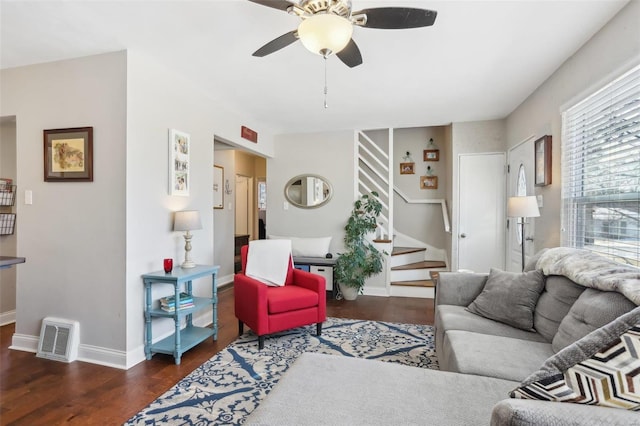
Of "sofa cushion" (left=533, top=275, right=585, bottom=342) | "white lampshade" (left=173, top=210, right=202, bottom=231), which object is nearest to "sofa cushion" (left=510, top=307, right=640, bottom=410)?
"sofa cushion" (left=533, top=275, right=585, bottom=342)

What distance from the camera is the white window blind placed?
1.89 metres

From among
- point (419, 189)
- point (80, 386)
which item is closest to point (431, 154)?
point (419, 189)

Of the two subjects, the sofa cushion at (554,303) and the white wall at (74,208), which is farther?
the white wall at (74,208)

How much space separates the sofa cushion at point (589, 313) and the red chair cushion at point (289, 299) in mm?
1837

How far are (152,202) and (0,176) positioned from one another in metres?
2.23

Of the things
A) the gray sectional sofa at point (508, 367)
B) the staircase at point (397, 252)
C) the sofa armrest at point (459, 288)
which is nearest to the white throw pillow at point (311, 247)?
the staircase at point (397, 252)

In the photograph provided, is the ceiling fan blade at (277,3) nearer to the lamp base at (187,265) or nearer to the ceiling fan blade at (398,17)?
the ceiling fan blade at (398,17)

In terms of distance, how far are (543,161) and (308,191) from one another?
3.01 metres

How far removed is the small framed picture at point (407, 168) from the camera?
5566 mm

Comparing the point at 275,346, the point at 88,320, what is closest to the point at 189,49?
the point at 88,320

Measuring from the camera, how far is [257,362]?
8.34ft

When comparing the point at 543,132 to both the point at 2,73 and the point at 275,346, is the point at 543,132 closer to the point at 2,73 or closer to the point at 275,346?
the point at 275,346

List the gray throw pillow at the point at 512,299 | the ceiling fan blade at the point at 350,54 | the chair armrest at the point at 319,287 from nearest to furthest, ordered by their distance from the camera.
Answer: the ceiling fan blade at the point at 350,54, the gray throw pillow at the point at 512,299, the chair armrest at the point at 319,287

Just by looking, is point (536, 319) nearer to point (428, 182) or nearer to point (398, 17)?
point (398, 17)
